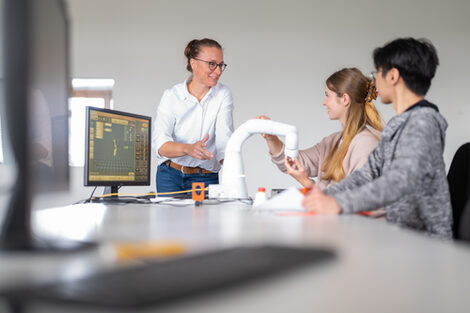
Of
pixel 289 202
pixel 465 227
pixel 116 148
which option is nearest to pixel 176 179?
pixel 116 148

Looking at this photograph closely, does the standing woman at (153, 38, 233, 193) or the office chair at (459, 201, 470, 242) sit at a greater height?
the standing woman at (153, 38, 233, 193)

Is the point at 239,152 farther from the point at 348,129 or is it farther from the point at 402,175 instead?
the point at 402,175

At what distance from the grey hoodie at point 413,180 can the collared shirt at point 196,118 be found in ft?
4.09

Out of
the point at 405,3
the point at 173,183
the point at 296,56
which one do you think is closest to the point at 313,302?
the point at 173,183

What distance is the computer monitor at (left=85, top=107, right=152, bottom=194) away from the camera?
2053mm

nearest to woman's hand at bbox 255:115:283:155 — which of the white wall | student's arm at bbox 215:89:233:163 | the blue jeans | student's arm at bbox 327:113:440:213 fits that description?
student's arm at bbox 215:89:233:163

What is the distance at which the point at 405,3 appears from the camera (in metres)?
5.13

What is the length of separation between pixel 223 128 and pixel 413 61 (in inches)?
54.4

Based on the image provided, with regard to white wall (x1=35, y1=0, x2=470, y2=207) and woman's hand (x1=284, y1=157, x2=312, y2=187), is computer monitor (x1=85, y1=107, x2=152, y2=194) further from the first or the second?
white wall (x1=35, y1=0, x2=470, y2=207)

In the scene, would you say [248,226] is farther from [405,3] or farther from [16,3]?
[405,3]

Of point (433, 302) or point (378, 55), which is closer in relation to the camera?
point (433, 302)

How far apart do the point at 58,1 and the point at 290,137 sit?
4.71 feet

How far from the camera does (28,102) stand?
23.8 inches

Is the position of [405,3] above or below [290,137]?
above
